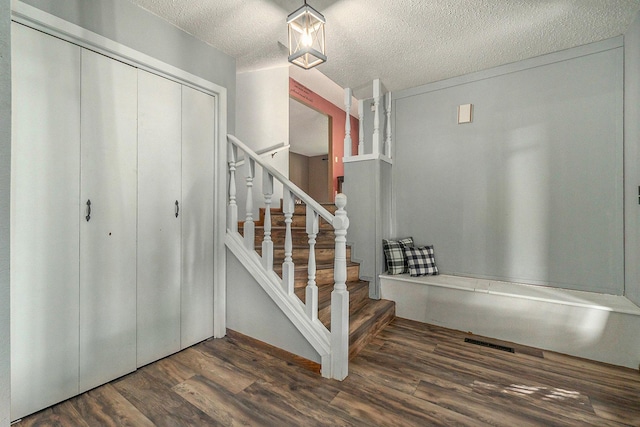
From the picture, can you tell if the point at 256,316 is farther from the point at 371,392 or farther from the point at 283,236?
the point at 371,392

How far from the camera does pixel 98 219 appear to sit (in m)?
1.71

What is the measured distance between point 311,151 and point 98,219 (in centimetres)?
684

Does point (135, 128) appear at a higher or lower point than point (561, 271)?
higher

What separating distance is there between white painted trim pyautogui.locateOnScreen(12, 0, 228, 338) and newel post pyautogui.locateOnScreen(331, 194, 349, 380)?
41.0 inches

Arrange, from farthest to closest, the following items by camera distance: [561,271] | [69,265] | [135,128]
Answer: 1. [561,271]
2. [135,128]
3. [69,265]

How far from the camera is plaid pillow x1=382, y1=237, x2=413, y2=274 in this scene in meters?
2.87

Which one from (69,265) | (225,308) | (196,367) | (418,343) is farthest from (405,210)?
(69,265)

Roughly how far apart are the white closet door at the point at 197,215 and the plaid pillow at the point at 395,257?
1.68 m

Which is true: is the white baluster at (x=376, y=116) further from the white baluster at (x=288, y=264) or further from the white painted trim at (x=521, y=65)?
the white baluster at (x=288, y=264)

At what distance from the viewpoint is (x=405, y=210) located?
3184mm

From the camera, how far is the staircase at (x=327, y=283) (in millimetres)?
2160

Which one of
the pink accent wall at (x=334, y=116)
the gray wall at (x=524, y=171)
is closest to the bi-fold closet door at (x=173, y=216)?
the gray wall at (x=524, y=171)

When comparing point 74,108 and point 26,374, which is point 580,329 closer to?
point 26,374

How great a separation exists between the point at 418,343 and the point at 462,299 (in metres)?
0.59
